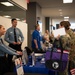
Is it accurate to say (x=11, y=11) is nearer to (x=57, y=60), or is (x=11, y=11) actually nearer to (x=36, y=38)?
(x=36, y=38)

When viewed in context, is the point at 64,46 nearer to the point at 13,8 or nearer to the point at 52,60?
the point at 52,60

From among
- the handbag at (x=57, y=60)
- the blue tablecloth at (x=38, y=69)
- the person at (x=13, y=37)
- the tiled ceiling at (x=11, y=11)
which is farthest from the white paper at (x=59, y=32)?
the tiled ceiling at (x=11, y=11)

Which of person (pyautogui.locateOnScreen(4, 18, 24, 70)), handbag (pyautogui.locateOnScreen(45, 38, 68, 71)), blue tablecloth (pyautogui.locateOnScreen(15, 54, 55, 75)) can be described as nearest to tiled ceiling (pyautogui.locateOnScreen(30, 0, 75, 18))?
person (pyautogui.locateOnScreen(4, 18, 24, 70))

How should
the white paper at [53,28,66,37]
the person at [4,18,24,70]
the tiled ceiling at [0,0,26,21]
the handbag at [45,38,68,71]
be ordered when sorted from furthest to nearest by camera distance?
the tiled ceiling at [0,0,26,21] < the person at [4,18,24,70] < the white paper at [53,28,66,37] < the handbag at [45,38,68,71]

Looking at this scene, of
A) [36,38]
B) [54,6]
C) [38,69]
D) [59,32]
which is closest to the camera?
[59,32]

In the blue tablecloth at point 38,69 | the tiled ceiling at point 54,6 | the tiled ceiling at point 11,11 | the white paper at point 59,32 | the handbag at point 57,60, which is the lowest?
the blue tablecloth at point 38,69

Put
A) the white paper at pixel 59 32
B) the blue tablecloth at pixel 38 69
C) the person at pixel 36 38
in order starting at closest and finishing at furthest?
the white paper at pixel 59 32
the blue tablecloth at pixel 38 69
the person at pixel 36 38

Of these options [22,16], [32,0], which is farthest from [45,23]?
[22,16]

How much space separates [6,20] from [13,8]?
1002 millimetres

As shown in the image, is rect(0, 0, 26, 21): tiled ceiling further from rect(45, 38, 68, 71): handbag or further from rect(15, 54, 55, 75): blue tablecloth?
rect(45, 38, 68, 71): handbag

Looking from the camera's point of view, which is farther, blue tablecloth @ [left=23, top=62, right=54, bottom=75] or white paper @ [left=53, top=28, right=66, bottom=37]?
blue tablecloth @ [left=23, top=62, right=54, bottom=75]

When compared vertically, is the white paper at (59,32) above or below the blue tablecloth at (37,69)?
above

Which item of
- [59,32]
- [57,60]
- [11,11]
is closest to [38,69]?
[57,60]

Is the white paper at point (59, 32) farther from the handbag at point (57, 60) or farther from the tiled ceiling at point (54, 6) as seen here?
the tiled ceiling at point (54, 6)
